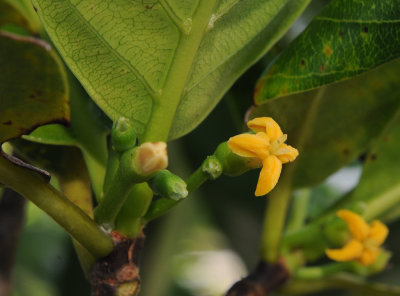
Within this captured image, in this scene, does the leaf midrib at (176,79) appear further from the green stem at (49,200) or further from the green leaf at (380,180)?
the green leaf at (380,180)

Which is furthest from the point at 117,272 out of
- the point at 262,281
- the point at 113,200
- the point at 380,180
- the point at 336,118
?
the point at 380,180

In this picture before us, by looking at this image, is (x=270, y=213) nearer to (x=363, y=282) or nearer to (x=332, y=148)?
(x=332, y=148)

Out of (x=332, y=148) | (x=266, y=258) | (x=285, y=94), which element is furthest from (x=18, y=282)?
(x=285, y=94)

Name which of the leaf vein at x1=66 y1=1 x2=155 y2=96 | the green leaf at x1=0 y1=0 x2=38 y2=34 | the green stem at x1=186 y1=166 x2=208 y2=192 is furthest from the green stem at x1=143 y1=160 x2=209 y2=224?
the green leaf at x1=0 y1=0 x2=38 y2=34

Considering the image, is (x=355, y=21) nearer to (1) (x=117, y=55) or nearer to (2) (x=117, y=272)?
(1) (x=117, y=55)

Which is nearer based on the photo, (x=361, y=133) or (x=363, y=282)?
(x=361, y=133)

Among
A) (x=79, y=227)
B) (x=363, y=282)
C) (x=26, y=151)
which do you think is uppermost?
(x=26, y=151)
